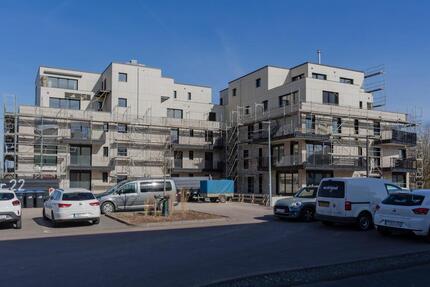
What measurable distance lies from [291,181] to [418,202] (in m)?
28.1

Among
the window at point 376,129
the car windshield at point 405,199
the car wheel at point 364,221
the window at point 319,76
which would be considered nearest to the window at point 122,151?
the window at point 319,76

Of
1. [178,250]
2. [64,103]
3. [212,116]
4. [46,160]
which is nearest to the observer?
[178,250]

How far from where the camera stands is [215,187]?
3534 centimetres

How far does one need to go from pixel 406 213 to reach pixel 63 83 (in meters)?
47.5

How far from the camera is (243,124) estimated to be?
156ft

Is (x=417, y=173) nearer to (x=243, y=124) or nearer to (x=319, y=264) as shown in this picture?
(x=243, y=124)

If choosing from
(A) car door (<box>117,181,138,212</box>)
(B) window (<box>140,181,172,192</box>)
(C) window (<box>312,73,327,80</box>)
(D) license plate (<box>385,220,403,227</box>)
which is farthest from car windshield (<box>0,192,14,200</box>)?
(C) window (<box>312,73,327,80</box>)

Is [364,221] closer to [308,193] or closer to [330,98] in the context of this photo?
[308,193]

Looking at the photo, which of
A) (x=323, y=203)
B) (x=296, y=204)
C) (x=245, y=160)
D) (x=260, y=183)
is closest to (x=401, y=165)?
(x=260, y=183)

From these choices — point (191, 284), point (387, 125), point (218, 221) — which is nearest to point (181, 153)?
point (387, 125)

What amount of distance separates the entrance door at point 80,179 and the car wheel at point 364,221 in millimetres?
32671

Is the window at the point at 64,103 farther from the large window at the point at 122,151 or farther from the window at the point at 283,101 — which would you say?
the window at the point at 283,101

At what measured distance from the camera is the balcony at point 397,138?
43.8 metres

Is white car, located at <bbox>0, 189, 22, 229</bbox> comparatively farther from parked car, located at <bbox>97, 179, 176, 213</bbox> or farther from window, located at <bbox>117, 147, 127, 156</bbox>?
window, located at <bbox>117, 147, 127, 156</bbox>
